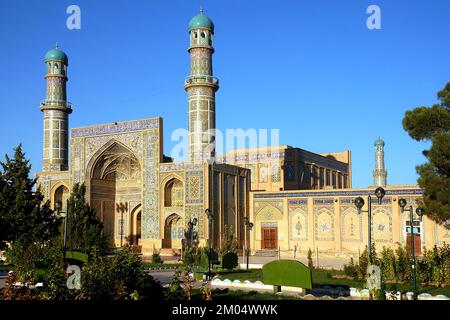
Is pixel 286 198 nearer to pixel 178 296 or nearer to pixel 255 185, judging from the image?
pixel 255 185

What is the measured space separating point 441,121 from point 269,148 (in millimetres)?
24746

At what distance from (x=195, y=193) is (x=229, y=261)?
11.5 meters

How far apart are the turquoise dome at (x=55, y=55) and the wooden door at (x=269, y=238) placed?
18.4m

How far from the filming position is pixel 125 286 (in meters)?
9.37

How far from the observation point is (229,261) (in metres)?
19.2

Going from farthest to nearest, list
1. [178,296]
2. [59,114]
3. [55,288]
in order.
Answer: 1. [59,114]
2. [178,296]
3. [55,288]

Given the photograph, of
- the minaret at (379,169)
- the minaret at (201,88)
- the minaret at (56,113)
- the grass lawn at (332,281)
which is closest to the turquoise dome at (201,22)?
the minaret at (201,88)

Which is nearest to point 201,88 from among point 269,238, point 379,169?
point 269,238

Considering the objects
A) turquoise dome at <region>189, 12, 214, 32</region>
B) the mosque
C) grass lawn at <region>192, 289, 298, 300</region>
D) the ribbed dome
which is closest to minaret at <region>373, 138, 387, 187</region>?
the ribbed dome

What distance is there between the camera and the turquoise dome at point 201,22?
107ft

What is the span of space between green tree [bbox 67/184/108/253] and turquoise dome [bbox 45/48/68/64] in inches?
539

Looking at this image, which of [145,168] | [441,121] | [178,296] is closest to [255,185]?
[145,168]

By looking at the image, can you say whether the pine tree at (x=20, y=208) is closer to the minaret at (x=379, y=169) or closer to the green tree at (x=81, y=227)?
the green tree at (x=81, y=227)

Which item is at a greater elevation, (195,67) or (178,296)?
(195,67)
